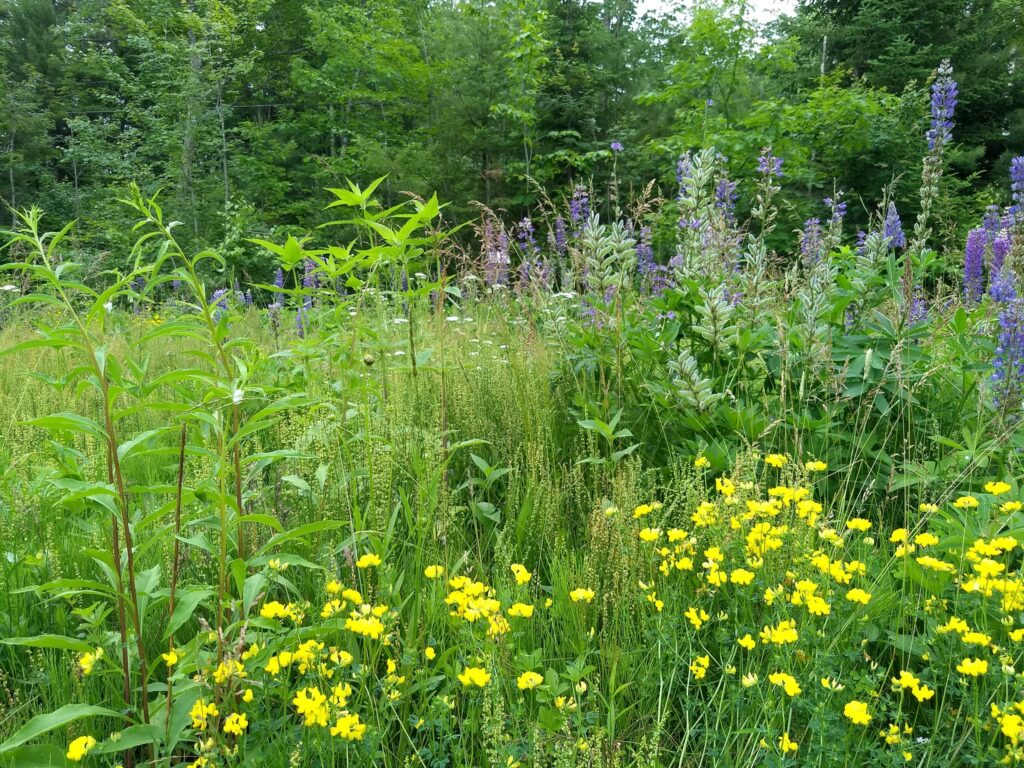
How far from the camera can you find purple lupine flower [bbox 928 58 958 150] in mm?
3250

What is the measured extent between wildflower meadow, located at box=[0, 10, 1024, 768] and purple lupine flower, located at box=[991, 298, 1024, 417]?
0.01 metres

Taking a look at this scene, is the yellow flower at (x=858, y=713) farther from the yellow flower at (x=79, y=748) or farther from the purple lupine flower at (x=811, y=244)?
the purple lupine flower at (x=811, y=244)

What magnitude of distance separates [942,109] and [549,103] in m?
11.2

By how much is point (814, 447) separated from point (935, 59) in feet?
52.1

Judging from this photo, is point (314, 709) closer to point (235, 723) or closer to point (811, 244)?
point (235, 723)

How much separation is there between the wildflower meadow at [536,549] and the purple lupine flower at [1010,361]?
1cm

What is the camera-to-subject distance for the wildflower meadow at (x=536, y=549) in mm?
1199

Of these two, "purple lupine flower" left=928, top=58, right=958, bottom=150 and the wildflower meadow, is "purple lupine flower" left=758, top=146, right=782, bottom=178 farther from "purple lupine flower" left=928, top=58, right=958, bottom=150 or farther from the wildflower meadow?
"purple lupine flower" left=928, top=58, right=958, bottom=150

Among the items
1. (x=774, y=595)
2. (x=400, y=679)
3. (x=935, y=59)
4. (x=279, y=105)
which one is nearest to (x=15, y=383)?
(x=400, y=679)

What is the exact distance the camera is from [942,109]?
11.1 feet

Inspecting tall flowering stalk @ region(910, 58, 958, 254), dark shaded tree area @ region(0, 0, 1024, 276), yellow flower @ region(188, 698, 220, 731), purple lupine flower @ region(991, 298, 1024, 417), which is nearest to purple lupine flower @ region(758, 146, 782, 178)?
tall flowering stalk @ region(910, 58, 958, 254)

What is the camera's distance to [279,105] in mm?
20297

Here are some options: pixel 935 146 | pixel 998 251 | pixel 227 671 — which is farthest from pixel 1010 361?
pixel 227 671

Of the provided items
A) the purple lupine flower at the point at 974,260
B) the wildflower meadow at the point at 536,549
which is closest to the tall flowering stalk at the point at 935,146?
the wildflower meadow at the point at 536,549
